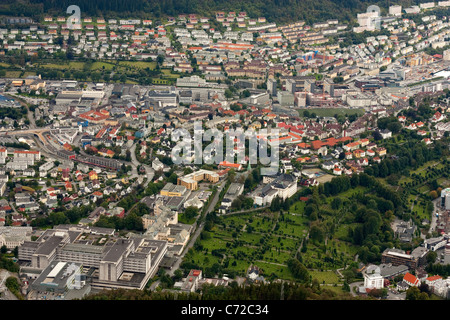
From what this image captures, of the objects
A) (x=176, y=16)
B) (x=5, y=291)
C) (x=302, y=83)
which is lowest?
(x=5, y=291)

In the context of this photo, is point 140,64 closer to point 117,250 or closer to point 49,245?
point 49,245

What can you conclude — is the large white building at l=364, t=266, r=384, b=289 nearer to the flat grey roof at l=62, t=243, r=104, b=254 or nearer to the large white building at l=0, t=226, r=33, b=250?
the flat grey roof at l=62, t=243, r=104, b=254

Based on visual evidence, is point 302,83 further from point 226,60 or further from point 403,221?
point 403,221

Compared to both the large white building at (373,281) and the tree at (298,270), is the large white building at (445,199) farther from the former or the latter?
the tree at (298,270)

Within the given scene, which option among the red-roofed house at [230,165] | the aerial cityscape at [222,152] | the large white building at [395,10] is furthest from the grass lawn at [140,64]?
the large white building at [395,10]

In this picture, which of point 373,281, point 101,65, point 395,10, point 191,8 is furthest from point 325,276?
point 395,10
